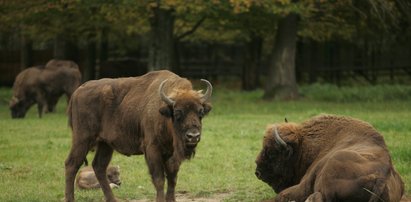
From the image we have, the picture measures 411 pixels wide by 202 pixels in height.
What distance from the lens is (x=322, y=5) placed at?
32844 millimetres

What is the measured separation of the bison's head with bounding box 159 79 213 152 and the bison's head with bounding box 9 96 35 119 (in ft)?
60.4

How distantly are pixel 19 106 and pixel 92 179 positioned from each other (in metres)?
16.0

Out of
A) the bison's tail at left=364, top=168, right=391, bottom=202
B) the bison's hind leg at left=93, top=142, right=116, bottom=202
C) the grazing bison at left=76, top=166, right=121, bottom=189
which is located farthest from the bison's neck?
the grazing bison at left=76, top=166, right=121, bottom=189

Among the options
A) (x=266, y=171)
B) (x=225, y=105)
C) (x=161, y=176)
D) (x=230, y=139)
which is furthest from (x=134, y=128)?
(x=225, y=105)

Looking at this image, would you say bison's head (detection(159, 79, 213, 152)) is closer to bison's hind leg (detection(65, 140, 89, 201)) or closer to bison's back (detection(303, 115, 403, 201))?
bison's back (detection(303, 115, 403, 201))

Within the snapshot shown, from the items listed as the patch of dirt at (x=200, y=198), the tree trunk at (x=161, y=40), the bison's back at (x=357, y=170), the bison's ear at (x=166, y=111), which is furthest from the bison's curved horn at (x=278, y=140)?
the tree trunk at (x=161, y=40)

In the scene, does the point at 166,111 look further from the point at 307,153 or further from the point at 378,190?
the point at 378,190

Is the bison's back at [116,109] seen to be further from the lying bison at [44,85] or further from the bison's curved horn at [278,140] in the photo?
the lying bison at [44,85]

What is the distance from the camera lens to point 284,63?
32.3 meters

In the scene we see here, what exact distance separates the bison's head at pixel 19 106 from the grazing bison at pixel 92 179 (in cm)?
1544

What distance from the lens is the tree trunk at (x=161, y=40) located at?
3152 cm

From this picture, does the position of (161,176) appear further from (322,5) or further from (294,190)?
(322,5)

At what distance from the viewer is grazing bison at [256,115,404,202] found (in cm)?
900

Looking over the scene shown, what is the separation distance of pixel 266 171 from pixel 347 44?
3783cm
